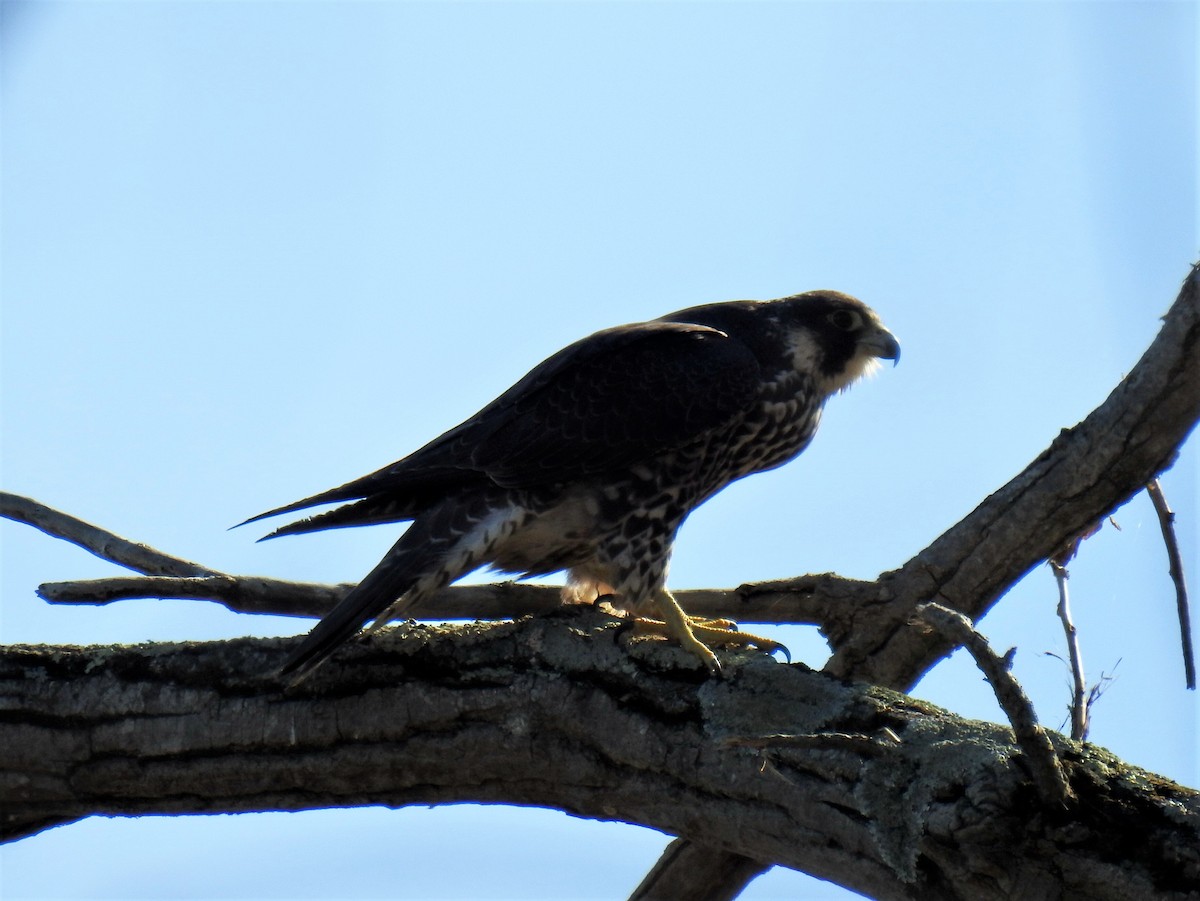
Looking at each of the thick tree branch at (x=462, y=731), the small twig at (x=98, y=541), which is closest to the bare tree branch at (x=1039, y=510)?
the thick tree branch at (x=462, y=731)

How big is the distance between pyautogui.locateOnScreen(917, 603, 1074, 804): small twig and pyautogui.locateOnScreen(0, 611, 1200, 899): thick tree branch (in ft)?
1.13

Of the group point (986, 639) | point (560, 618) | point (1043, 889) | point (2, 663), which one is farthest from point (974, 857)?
point (2, 663)

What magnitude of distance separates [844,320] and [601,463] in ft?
4.85

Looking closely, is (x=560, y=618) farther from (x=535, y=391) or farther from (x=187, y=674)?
(x=535, y=391)

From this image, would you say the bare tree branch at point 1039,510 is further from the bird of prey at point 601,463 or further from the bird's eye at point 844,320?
the bird's eye at point 844,320

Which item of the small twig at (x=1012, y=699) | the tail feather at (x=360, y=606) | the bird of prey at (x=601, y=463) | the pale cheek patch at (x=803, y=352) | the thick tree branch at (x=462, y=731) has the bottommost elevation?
the small twig at (x=1012, y=699)

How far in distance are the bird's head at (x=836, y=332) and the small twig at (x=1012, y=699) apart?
9.85 ft

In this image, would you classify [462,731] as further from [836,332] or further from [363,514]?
[836,332]

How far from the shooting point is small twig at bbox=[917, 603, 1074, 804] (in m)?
2.27

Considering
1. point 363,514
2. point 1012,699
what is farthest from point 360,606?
point 1012,699

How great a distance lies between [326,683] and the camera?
11.3 feet

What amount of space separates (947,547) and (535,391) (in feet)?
5.39

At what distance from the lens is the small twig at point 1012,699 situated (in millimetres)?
2271

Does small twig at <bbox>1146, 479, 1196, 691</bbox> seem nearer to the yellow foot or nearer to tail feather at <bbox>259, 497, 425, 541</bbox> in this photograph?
the yellow foot
